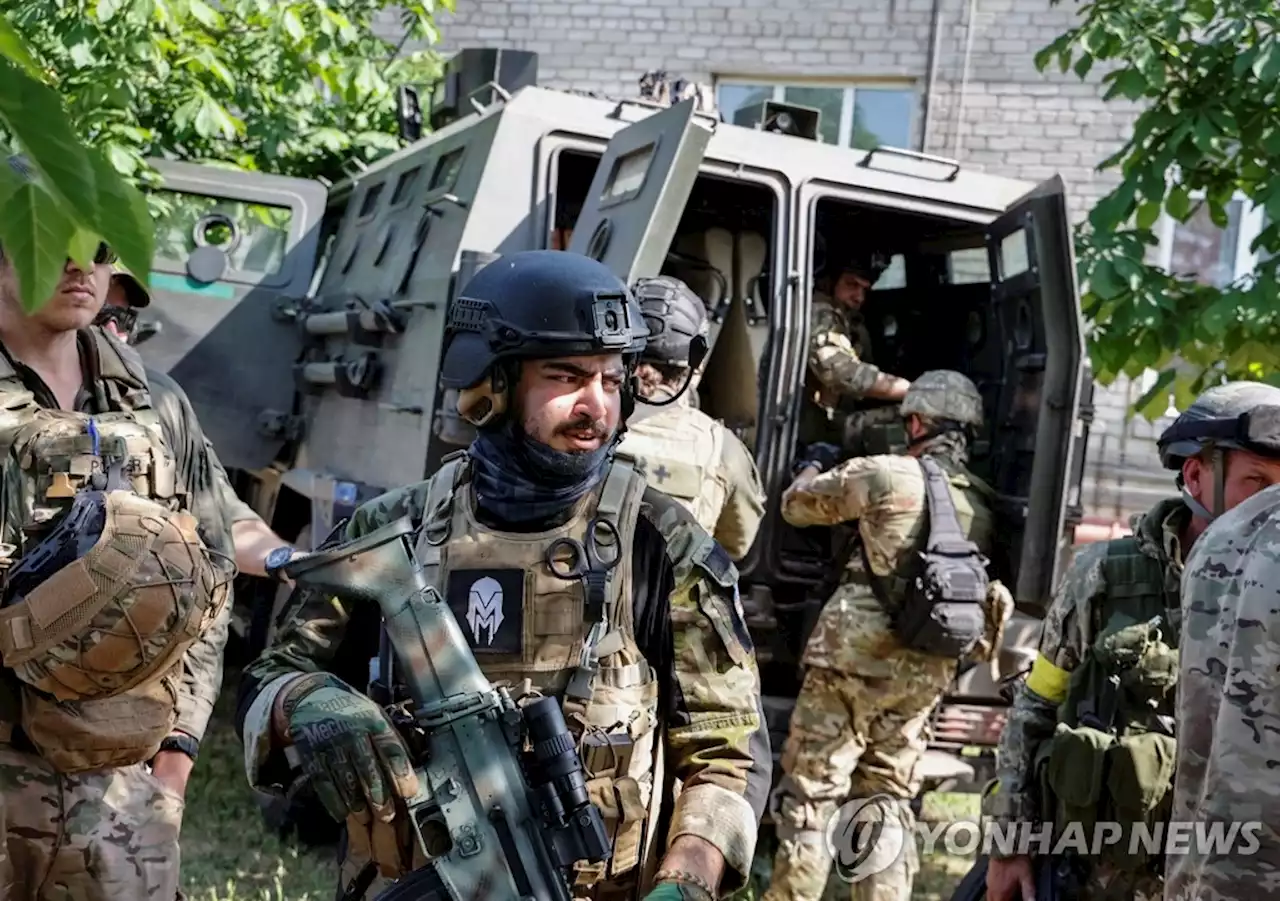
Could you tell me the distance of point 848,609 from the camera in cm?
452

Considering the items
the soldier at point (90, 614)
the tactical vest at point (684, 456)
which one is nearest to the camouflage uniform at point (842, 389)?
the tactical vest at point (684, 456)

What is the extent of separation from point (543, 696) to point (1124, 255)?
3414 mm

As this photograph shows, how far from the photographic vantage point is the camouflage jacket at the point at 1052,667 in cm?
306

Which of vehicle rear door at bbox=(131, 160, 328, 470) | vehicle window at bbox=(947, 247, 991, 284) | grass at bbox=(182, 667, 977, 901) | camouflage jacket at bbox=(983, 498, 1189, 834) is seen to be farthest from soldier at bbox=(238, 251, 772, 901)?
vehicle rear door at bbox=(131, 160, 328, 470)

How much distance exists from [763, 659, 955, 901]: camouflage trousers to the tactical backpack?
20cm

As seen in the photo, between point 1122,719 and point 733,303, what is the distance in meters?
2.62

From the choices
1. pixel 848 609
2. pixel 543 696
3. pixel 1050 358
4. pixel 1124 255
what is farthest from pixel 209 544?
pixel 1124 255

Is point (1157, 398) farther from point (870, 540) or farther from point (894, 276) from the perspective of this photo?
point (894, 276)

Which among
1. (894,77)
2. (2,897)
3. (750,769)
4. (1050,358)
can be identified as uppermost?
(894,77)

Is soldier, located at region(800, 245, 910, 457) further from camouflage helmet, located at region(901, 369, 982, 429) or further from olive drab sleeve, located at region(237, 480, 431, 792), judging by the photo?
olive drab sleeve, located at region(237, 480, 431, 792)

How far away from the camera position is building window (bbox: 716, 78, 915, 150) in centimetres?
1136

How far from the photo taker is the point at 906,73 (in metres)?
11.2

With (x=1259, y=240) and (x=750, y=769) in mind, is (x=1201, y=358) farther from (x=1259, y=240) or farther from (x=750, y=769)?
(x=750, y=769)

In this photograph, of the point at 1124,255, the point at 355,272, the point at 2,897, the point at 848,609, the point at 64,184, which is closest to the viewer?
the point at 64,184
